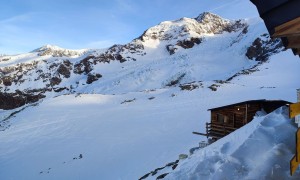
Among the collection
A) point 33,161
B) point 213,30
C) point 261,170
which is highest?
point 213,30

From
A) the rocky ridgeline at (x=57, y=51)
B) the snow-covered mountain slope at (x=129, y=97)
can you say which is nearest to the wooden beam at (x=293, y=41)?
the snow-covered mountain slope at (x=129, y=97)

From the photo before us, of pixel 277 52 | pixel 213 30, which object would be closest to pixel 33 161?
pixel 277 52

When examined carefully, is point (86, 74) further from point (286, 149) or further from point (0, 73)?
point (286, 149)

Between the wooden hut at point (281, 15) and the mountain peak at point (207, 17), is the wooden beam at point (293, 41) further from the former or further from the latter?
the mountain peak at point (207, 17)

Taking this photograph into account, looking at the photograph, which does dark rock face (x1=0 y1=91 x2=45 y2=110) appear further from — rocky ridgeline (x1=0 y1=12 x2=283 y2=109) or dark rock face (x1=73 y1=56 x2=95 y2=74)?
dark rock face (x1=73 y1=56 x2=95 y2=74)

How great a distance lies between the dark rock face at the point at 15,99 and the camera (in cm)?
8788

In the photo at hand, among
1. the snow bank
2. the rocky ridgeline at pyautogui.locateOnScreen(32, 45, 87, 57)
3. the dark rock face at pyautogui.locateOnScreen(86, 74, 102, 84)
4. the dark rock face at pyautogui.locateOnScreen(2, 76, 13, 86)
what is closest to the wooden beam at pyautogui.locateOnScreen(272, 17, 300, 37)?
the snow bank

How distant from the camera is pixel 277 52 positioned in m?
77.0

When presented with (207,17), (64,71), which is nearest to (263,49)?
(64,71)

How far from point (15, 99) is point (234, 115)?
3098 inches

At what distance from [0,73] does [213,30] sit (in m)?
85.1

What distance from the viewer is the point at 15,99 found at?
9031cm

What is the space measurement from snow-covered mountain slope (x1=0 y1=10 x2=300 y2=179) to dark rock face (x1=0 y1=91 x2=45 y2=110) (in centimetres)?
30

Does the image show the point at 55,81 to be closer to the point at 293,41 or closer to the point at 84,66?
the point at 84,66
